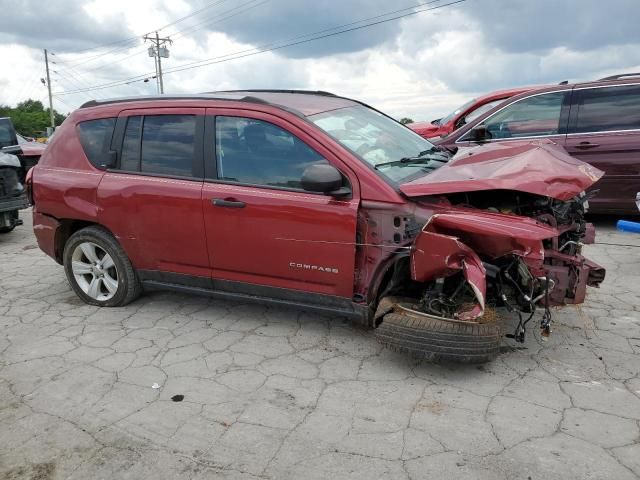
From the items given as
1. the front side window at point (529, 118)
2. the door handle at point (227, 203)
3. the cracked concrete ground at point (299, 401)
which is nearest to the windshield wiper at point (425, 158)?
the door handle at point (227, 203)

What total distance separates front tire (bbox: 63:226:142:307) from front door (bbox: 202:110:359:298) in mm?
961

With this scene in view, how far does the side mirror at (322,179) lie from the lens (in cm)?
318

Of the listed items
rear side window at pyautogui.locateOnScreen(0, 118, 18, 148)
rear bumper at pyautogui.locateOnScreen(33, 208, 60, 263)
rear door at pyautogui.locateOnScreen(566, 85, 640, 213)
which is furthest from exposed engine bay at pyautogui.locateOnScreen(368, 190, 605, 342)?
rear side window at pyautogui.locateOnScreen(0, 118, 18, 148)

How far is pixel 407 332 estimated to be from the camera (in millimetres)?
3082

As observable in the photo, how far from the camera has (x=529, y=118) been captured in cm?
662

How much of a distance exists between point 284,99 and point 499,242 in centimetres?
194

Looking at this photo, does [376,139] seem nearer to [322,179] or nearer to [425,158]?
[425,158]

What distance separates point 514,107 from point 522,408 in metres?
4.81

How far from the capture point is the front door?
3.35 meters

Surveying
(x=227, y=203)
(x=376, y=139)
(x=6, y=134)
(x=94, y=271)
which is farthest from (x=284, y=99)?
(x=6, y=134)

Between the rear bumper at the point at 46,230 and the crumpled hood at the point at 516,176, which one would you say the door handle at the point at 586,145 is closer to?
the crumpled hood at the point at 516,176

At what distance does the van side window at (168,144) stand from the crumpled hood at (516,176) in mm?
1637

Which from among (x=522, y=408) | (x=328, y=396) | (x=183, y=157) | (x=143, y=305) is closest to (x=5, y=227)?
→ (x=143, y=305)

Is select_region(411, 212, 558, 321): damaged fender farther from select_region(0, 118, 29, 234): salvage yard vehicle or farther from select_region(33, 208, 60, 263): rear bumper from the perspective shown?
select_region(0, 118, 29, 234): salvage yard vehicle
